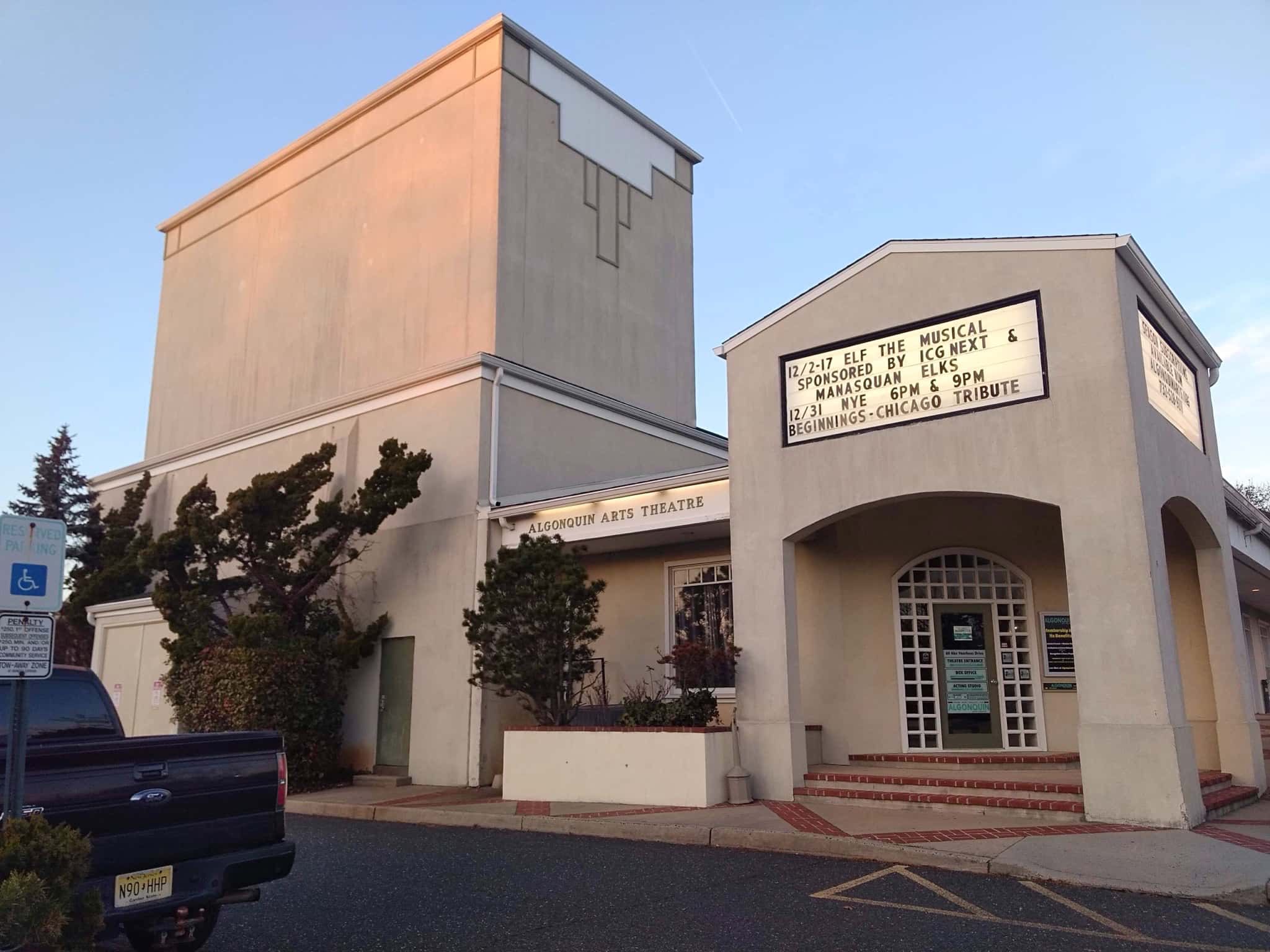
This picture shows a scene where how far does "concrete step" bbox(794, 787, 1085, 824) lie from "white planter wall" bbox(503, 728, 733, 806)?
3.40ft

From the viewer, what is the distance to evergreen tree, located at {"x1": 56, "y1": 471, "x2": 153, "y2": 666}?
2112 centimetres

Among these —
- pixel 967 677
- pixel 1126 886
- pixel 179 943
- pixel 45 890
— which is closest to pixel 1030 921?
pixel 1126 886

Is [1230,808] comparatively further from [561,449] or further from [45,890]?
[561,449]

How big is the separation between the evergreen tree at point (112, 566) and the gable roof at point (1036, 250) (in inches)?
543

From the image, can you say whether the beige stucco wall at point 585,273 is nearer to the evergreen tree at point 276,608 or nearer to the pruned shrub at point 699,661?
the evergreen tree at point 276,608

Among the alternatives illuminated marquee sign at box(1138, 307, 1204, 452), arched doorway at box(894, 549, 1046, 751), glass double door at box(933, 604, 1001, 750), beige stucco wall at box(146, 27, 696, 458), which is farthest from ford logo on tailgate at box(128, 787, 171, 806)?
beige stucco wall at box(146, 27, 696, 458)

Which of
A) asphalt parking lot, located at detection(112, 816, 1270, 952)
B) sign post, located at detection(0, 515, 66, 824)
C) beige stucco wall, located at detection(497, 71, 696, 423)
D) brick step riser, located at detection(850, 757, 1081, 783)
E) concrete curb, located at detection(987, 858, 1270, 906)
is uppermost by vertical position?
beige stucco wall, located at detection(497, 71, 696, 423)

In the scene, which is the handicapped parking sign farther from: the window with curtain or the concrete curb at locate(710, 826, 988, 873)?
the window with curtain

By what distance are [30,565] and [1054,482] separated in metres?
8.84

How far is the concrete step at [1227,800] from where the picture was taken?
9.56 metres

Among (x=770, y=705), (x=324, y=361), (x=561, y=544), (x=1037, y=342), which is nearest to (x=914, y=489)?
(x=1037, y=342)

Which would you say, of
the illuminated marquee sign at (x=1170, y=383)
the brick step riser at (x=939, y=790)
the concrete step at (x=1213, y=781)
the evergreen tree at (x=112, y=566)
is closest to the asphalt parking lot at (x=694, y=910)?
the brick step riser at (x=939, y=790)

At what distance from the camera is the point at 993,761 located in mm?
11969

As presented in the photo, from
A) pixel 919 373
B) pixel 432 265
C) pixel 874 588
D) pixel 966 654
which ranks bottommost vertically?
pixel 966 654
